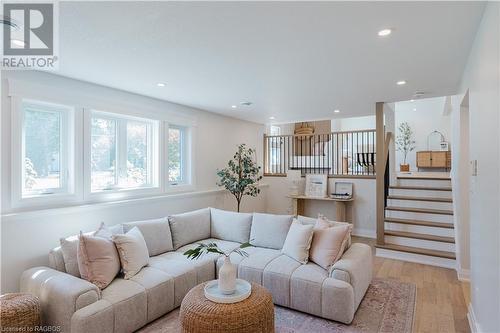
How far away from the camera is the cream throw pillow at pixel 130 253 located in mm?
2648

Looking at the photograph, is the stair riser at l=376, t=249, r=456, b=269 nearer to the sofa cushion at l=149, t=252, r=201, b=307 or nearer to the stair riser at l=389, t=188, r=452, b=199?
the stair riser at l=389, t=188, r=452, b=199

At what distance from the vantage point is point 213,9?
178 cm

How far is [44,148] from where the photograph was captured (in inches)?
119

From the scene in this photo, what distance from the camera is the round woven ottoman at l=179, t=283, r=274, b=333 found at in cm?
189

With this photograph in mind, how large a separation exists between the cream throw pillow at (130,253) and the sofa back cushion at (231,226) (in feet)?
4.16

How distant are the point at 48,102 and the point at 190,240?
231 centimetres

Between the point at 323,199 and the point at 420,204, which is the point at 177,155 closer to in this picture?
the point at 323,199

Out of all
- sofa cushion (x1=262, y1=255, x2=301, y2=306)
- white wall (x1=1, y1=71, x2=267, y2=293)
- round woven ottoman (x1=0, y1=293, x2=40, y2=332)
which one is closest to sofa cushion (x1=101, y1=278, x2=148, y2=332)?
round woven ottoman (x1=0, y1=293, x2=40, y2=332)

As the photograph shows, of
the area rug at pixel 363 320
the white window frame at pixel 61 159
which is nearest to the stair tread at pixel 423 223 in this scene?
the area rug at pixel 363 320

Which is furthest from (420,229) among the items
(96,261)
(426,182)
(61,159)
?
(61,159)

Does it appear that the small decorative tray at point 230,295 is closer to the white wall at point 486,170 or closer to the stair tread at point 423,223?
the white wall at point 486,170

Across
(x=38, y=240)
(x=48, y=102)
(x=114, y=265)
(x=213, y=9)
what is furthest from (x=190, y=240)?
(x=213, y=9)

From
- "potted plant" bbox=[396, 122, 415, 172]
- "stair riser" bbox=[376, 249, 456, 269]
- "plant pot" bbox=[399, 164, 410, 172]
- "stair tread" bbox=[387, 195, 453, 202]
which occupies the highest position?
"potted plant" bbox=[396, 122, 415, 172]

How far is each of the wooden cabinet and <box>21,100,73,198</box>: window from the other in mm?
10332
